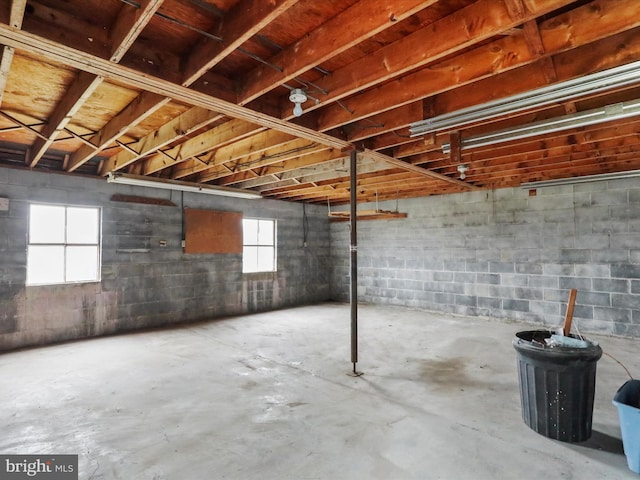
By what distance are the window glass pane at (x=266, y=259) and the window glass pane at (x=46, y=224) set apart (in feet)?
11.5

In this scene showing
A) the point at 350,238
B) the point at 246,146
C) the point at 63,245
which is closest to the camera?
the point at 350,238

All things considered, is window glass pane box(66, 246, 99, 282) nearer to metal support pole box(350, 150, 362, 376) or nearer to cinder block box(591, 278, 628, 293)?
metal support pole box(350, 150, 362, 376)

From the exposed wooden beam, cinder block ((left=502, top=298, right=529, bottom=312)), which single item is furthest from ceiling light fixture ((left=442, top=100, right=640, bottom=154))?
cinder block ((left=502, top=298, right=529, bottom=312))

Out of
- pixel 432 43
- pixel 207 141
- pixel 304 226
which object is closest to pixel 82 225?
pixel 207 141

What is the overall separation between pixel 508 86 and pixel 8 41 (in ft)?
10.6

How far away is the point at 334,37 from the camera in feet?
6.64

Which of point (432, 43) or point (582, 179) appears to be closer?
point (432, 43)

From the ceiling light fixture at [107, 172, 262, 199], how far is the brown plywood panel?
43cm

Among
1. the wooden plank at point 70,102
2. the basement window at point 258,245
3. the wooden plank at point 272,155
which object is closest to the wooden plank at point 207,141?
the wooden plank at point 272,155

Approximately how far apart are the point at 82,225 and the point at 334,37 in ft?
16.1

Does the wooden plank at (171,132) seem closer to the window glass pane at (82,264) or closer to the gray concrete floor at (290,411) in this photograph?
the window glass pane at (82,264)

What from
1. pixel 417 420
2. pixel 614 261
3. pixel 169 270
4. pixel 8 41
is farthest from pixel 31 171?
pixel 614 261

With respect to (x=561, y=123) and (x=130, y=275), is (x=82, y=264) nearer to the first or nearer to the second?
(x=130, y=275)

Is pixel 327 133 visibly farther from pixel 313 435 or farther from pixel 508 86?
pixel 313 435
